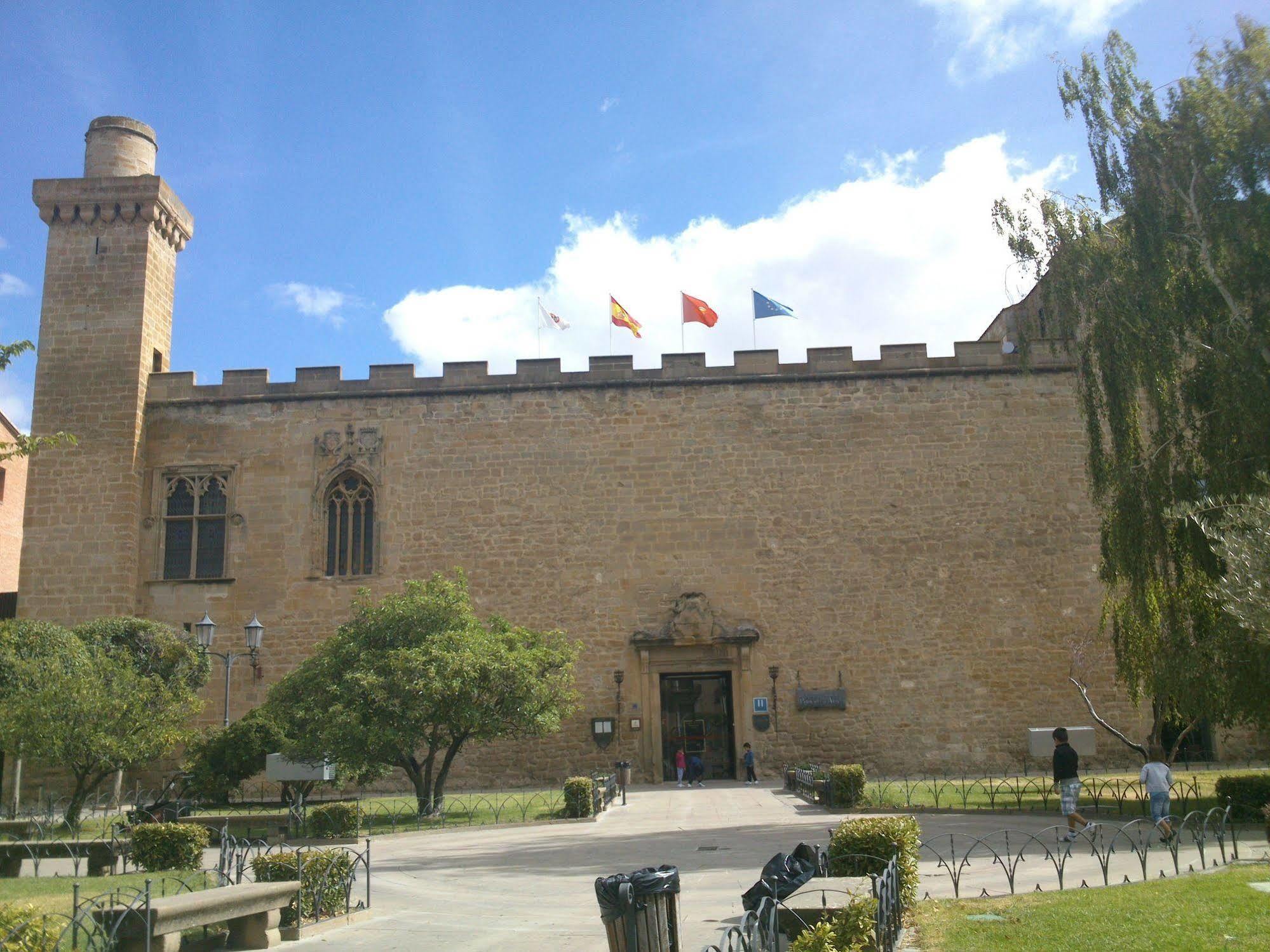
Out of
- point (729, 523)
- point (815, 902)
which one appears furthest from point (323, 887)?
point (729, 523)

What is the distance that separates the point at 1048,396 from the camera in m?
25.4

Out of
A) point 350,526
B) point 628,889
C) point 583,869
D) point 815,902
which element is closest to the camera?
point 628,889

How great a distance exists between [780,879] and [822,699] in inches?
666

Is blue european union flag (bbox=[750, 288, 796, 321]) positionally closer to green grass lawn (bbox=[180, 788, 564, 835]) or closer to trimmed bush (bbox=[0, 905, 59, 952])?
green grass lawn (bbox=[180, 788, 564, 835])

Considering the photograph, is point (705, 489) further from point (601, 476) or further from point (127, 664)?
point (127, 664)

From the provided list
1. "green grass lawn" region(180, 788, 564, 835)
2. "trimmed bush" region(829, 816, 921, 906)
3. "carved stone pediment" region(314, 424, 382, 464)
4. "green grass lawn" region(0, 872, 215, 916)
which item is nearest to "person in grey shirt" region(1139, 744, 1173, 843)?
"trimmed bush" region(829, 816, 921, 906)

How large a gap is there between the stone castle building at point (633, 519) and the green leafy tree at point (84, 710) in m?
6.31

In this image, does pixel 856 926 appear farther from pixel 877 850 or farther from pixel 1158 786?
→ pixel 1158 786

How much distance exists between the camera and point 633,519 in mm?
24922

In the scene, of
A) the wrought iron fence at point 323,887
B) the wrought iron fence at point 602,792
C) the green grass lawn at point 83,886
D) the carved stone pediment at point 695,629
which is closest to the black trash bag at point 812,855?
the wrought iron fence at point 323,887

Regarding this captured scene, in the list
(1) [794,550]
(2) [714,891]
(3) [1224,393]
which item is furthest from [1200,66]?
(2) [714,891]

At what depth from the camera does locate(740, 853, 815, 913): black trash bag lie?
22.6ft

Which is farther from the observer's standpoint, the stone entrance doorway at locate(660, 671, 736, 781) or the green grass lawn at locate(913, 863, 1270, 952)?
the stone entrance doorway at locate(660, 671, 736, 781)

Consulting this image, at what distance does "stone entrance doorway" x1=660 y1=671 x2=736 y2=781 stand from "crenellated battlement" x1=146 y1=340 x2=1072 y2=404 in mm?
6876
